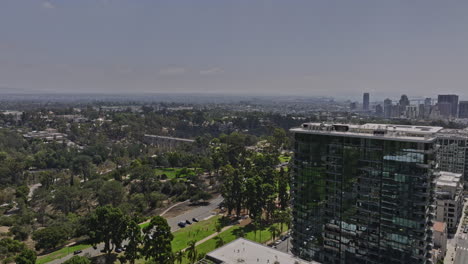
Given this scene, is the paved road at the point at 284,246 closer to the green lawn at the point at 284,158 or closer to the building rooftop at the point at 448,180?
the building rooftop at the point at 448,180

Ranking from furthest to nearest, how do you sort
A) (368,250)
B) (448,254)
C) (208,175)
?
(208,175)
(448,254)
(368,250)

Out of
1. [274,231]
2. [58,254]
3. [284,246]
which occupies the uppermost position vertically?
[274,231]

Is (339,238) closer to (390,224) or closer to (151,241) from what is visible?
(390,224)

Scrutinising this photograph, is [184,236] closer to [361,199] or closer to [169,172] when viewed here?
[361,199]

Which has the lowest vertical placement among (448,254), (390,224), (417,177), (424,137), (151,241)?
(448,254)

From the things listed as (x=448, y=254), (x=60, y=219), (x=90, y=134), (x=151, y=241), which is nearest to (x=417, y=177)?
(x=448, y=254)

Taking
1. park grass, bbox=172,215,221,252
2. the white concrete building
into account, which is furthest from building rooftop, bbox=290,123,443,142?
park grass, bbox=172,215,221,252

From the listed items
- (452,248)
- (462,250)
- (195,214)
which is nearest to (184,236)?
(195,214)
